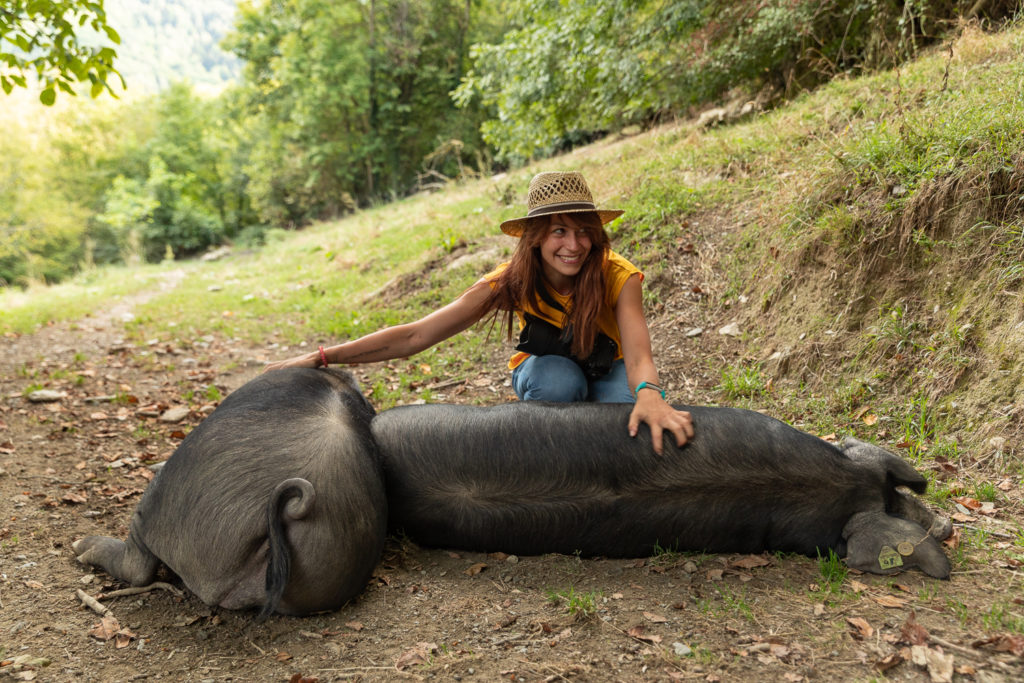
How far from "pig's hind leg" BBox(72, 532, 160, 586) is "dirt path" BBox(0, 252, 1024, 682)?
0.06 meters

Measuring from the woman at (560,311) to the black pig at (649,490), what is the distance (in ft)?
1.19

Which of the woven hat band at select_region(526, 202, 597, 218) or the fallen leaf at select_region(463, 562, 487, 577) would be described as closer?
the fallen leaf at select_region(463, 562, 487, 577)

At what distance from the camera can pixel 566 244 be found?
3.00 meters

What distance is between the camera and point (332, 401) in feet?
9.52

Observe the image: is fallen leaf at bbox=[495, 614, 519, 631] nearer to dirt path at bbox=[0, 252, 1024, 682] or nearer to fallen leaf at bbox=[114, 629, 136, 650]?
dirt path at bbox=[0, 252, 1024, 682]

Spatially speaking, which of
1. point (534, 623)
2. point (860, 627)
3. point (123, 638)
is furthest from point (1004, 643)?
point (123, 638)

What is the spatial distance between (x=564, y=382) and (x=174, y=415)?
2817 mm

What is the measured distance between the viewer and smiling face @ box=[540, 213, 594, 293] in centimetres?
300

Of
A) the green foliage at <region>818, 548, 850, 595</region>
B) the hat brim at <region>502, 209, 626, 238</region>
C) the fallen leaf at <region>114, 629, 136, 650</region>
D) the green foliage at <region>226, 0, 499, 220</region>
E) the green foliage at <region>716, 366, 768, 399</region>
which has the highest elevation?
the green foliage at <region>226, 0, 499, 220</region>

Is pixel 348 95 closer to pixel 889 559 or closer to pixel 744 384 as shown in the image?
pixel 744 384

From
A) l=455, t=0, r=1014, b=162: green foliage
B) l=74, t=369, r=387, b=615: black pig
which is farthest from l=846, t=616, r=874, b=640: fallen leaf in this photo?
l=455, t=0, r=1014, b=162: green foliage

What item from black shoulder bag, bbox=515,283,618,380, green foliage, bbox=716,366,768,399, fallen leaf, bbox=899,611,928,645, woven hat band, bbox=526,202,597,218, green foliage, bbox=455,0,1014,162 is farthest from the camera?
green foliage, bbox=455,0,1014,162

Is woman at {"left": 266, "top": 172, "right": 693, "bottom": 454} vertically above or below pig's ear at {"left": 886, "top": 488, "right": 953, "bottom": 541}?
above

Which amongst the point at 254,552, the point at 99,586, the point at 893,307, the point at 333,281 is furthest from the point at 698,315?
the point at 333,281
